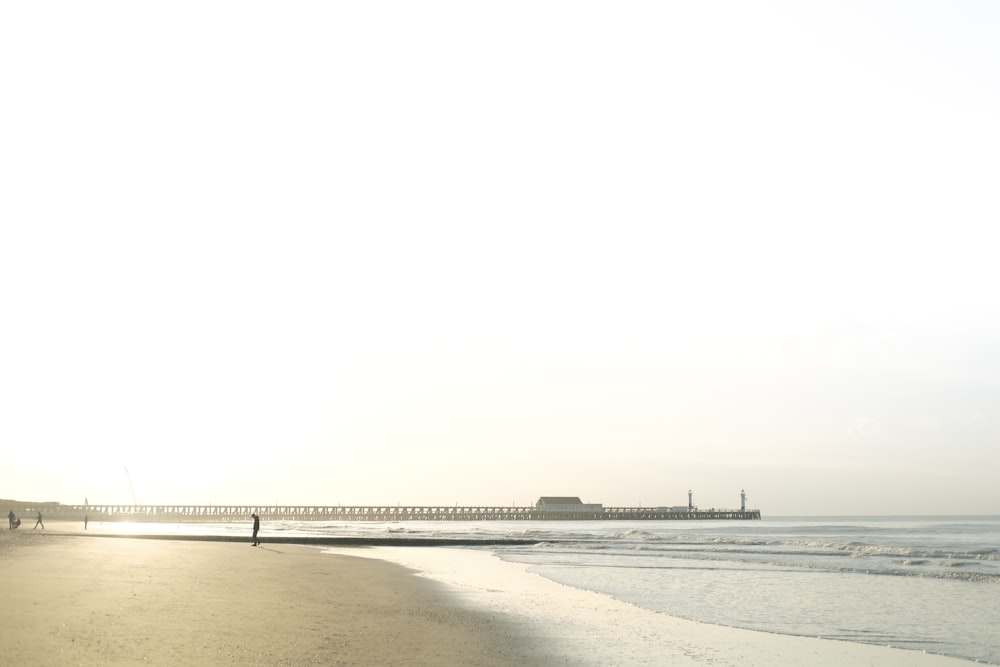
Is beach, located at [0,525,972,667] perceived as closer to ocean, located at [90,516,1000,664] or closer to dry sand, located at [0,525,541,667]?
dry sand, located at [0,525,541,667]

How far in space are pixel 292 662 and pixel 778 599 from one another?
17.1 meters

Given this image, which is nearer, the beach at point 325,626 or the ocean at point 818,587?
the beach at point 325,626

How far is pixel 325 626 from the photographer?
14992 millimetres

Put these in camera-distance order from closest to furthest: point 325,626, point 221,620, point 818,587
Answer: point 221,620 → point 325,626 → point 818,587

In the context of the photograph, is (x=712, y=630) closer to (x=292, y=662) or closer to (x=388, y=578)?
(x=292, y=662)

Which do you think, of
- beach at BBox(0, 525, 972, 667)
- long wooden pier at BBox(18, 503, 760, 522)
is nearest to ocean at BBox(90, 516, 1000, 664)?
beach at BBox(0, 525, 972, 667)

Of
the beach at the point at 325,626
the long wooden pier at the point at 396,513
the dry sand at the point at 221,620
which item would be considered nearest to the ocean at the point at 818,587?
the beach at the point at 325,626

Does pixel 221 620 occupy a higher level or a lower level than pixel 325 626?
higher

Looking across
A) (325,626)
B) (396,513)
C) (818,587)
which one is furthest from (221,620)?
(396,513)

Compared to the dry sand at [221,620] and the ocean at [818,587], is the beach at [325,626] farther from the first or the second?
the ocean at [818,587]

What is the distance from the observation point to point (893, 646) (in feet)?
53.9

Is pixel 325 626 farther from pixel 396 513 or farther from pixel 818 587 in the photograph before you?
pixel 396 513

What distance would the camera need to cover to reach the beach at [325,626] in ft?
37.9

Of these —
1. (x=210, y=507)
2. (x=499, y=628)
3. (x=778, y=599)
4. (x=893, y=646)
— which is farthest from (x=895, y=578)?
(x=210, y=507)
